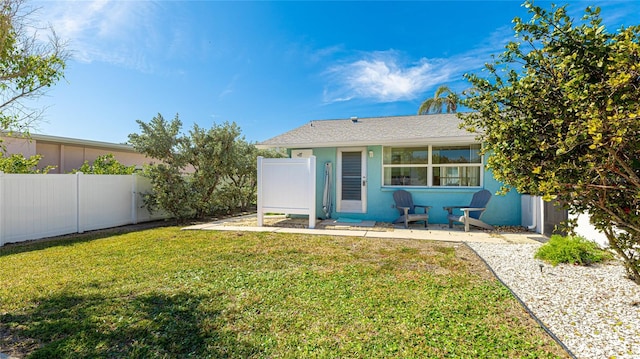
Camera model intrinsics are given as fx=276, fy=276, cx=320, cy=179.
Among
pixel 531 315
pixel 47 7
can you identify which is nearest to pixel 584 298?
pixel 531 315

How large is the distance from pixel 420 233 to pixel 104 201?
9.81 metres

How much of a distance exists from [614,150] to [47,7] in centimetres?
681

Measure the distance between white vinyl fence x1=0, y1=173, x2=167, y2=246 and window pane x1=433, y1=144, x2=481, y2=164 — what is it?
34.4 feet

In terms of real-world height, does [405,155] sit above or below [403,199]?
above

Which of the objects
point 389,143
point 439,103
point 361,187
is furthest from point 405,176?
point 439,103

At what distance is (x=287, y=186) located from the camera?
28.8 feet

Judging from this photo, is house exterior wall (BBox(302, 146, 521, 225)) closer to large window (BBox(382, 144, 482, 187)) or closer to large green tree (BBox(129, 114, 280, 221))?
large window (BBox(382, 144, 482, 187))

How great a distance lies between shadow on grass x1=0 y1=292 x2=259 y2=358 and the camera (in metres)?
2.44

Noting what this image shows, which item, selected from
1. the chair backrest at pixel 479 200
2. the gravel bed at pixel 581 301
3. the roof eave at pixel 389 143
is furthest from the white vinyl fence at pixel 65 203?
the chair backrest at pixel 479 200

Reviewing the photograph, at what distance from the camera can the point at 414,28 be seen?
11273 millimetres

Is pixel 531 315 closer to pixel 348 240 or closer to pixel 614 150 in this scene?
pixel 614 150

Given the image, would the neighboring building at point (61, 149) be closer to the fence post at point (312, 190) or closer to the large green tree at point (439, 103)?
the fence post at point (312, 190)

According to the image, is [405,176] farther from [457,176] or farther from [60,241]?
[60,241]

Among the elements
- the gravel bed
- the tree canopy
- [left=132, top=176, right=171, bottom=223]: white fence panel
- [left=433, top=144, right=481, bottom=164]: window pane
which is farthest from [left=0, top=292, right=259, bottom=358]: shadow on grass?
[left=433, top=144, right=481, bottom=164]: window pane
